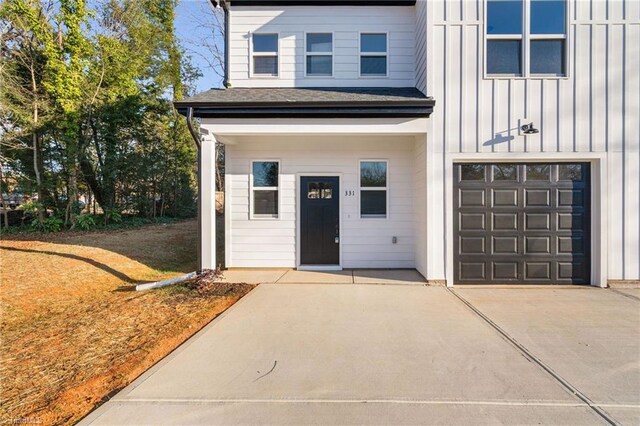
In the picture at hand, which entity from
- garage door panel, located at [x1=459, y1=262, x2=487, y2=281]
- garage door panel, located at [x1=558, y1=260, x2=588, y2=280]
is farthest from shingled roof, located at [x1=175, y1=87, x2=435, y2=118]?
garage door panel, located at [x1=558, y1=260, x2=588, y2=280]

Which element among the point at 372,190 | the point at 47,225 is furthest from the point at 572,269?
the point at 47,225

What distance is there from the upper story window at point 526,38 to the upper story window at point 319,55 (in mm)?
3421

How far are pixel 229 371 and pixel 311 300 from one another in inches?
89.8

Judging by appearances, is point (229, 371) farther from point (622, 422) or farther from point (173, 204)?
point (173, 204)

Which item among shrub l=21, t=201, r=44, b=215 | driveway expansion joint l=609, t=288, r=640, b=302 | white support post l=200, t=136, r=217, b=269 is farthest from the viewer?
shrub l=21, t=201, r=44, b=215

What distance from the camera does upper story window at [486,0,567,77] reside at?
232 inches

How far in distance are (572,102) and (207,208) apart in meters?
7.28

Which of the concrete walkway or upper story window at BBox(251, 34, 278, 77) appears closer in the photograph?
the concrete walkway

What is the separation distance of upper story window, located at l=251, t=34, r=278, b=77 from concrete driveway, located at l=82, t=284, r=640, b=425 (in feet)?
18.6

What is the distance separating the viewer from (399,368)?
10.0ft

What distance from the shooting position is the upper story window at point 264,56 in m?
7.70

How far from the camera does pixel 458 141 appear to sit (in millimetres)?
5977

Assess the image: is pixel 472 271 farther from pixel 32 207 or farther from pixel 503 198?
pixel 32 207

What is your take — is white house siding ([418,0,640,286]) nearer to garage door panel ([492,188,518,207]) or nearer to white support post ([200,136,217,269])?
garage door panel ([492,188,518,207])
